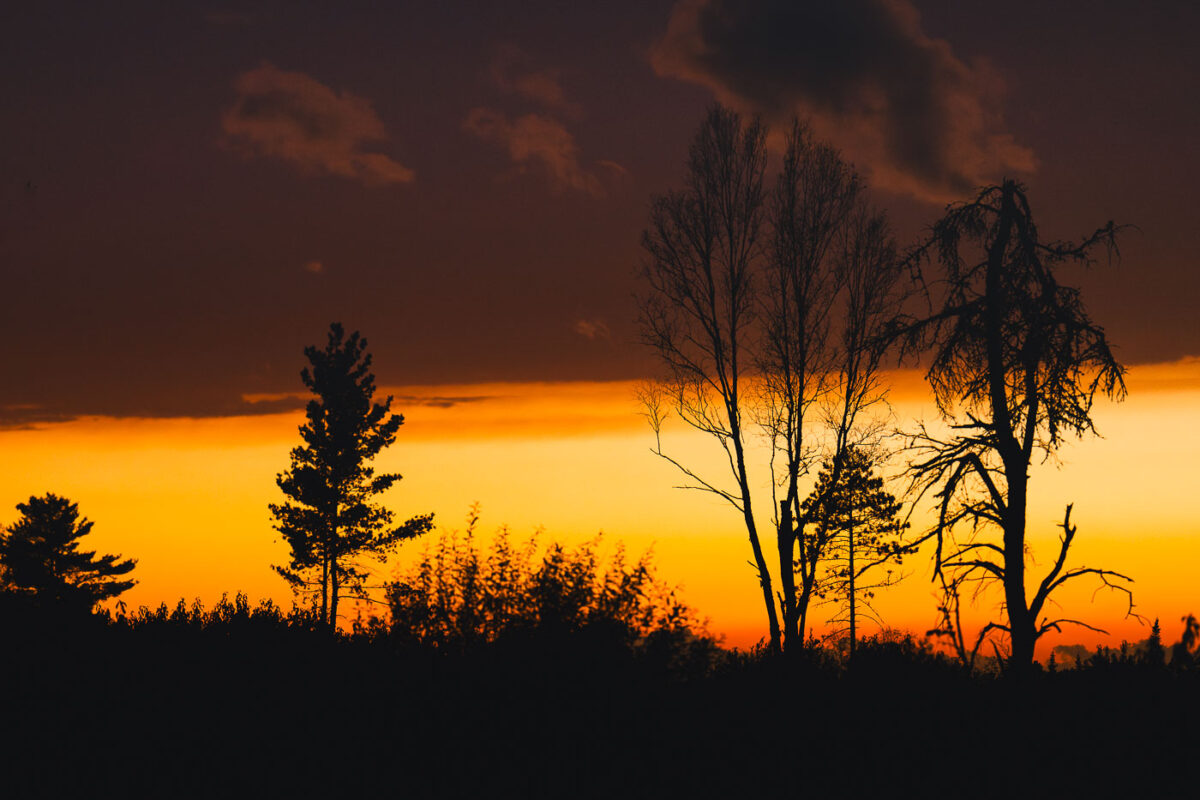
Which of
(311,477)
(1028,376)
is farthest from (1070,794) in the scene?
(311,477)

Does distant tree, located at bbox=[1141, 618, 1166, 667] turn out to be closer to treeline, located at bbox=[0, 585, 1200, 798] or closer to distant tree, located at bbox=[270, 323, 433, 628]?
treeline, located at bbox=[0, 585, 1200, 798]

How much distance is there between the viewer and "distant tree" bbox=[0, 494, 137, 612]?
156 ft

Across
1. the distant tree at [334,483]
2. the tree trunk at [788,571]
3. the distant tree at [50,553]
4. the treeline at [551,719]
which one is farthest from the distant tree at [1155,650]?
the distant tree at [50,553]

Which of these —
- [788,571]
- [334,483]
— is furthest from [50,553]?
[788,571]

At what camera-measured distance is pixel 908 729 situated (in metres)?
10.9

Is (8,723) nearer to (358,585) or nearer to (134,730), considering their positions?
(134,730)

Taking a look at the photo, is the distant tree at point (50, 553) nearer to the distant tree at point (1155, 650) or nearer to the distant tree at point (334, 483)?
the distant tree at point (334, 483)

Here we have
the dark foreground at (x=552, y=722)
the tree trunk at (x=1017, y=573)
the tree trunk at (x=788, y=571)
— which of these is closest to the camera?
the dark foreground at (x=552, y=722)

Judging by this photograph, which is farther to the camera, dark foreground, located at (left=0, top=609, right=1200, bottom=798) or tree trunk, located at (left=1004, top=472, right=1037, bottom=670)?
tree trunk, located at (left=1004, top=472, right=1037, bottom=670)

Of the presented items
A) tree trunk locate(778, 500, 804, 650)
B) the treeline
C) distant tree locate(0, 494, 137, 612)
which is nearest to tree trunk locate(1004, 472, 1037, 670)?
the treeline

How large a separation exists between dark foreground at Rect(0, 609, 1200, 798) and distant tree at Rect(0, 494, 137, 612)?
41.0m

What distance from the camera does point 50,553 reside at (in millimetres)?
48438

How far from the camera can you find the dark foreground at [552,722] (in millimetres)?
9289

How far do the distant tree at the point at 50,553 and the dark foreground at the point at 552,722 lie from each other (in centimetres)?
4098
